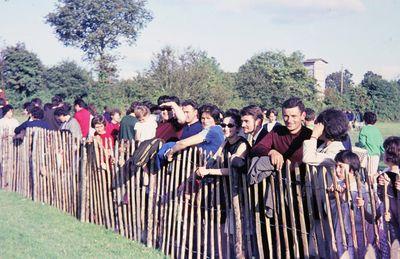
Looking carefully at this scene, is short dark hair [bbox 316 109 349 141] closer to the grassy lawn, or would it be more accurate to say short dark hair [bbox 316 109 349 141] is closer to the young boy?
the young boy

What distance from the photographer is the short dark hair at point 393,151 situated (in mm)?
4793

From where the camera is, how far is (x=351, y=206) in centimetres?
451

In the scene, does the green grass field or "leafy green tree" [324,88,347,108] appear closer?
the green grass field

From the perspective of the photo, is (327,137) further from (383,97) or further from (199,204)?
(383,97)

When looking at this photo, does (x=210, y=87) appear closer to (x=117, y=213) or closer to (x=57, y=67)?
(x=57, y=67)

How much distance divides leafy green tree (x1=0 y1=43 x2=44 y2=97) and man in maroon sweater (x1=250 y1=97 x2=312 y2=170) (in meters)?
47.7

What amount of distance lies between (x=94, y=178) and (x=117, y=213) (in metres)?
0.99

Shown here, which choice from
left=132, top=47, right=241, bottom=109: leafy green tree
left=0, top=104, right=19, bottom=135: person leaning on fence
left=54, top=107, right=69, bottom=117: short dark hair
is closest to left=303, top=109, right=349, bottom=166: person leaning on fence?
left=54, top=107, right=69, bottom=117: short dark hair

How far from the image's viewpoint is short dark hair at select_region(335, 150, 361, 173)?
4.74 metres

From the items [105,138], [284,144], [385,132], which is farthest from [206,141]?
[385,132]

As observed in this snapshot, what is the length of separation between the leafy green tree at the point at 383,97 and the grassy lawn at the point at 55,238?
190ft

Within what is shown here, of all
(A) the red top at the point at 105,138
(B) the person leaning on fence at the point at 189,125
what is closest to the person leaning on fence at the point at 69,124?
(A) the red top at the point at 105,138

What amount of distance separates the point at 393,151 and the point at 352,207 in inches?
27.9

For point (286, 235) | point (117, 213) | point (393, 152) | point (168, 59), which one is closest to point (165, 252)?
point (117, 213)
